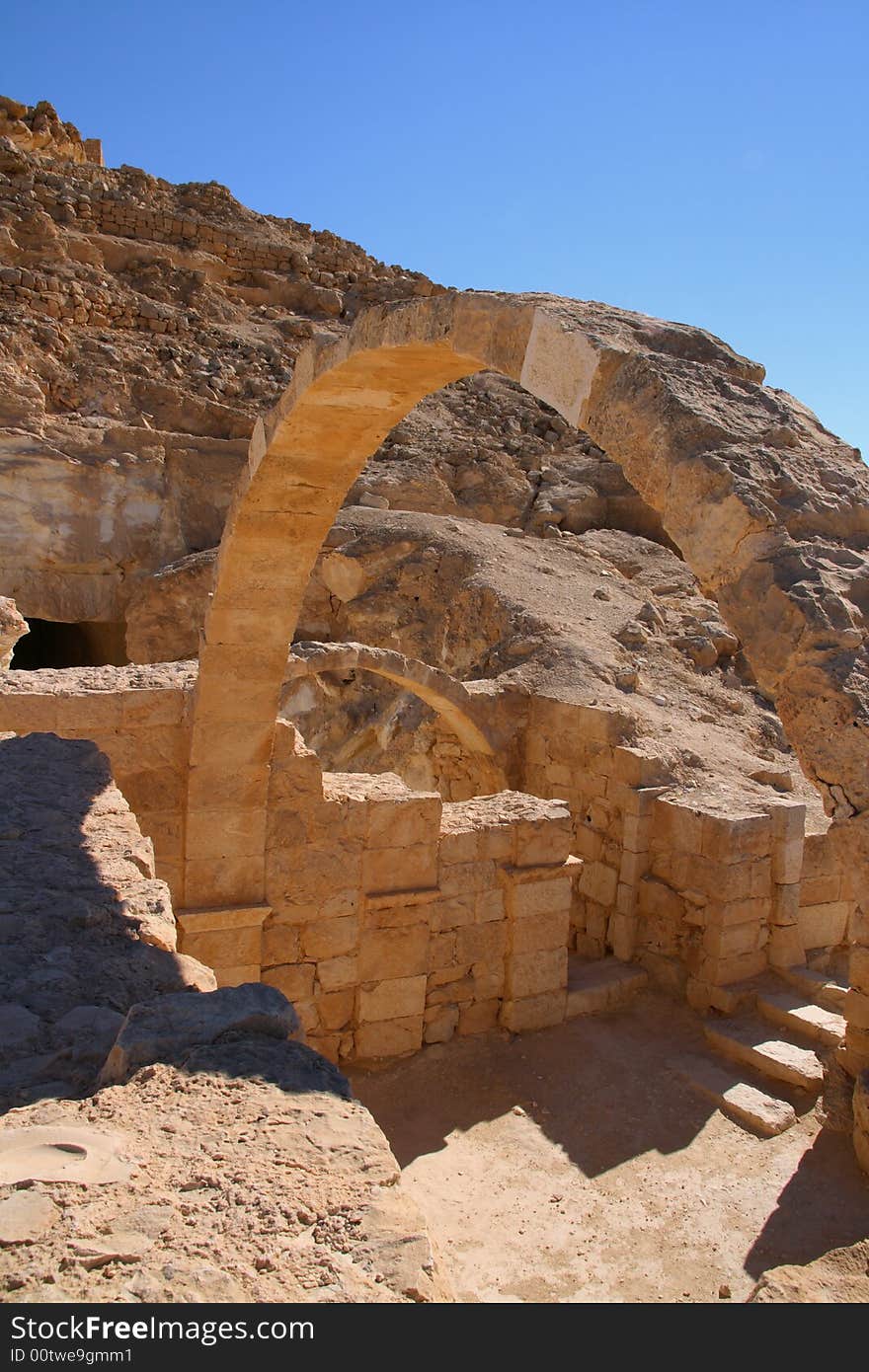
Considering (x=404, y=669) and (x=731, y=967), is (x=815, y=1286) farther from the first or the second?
(x=404, y=669)

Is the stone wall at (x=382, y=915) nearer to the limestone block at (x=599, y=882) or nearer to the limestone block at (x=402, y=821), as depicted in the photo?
the limestone block at (x=402, y=821)

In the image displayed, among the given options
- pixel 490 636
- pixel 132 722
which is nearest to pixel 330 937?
pixel 132 722

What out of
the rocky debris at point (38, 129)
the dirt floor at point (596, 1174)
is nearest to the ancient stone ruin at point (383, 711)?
the dirt floor at point (596, 1174)

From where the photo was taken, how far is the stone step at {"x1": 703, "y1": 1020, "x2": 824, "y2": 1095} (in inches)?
257

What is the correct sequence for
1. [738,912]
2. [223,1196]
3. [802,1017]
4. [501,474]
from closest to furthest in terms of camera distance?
[223,1196] < [802,1017] < [738,912] < [501,474]

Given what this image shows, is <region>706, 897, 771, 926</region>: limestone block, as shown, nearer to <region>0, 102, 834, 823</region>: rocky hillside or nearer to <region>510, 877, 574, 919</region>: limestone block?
<region>510, 877, 574, 919</region>: limestone block

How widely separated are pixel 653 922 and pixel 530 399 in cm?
1372

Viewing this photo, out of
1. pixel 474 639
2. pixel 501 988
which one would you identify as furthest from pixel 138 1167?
pixel 474 639

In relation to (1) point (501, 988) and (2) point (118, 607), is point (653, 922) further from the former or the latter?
(2) point (118, 607)

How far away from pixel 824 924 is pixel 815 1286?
16.8 ft

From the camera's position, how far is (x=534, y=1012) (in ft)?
23.2

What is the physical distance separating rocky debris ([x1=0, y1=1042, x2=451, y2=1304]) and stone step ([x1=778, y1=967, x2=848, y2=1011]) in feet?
21.2

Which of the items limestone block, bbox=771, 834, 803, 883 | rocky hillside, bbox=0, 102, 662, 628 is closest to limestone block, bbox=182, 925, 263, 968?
limestone block, bbox=771, 834, 803, 883

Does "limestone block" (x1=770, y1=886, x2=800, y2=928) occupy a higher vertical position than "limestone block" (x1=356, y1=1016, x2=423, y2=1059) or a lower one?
higher
